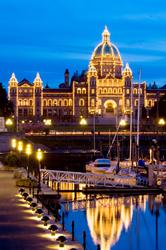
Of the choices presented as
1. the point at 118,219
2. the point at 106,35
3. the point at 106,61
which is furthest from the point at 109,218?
the point at 106,35

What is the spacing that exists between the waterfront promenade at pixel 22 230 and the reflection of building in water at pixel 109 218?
166 inches

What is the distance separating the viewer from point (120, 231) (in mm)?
28266

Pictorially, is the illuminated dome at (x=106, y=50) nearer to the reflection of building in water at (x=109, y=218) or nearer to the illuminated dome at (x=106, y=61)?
the illuminated dome at (x=106, y=61)

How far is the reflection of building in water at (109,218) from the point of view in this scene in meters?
26.5

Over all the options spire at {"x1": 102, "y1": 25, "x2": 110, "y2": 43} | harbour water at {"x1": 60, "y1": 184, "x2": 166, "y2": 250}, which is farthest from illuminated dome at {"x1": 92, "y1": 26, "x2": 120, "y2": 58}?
harbour water at {"x1": 60, "y1": 184, "x2": 166, "y2": 250}

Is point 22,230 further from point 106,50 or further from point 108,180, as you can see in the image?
point 106,50

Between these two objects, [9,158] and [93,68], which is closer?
[9,158]

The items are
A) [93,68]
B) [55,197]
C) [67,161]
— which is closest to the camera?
[55,197]

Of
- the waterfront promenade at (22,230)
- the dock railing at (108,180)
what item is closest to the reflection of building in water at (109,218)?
the dock railing at (108,180)

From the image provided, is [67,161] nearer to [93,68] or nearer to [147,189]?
[147,189]

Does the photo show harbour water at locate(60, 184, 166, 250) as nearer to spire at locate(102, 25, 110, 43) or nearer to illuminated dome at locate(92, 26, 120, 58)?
illuminated dome at locate(92, 26, 120, 58)

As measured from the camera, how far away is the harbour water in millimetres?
26109

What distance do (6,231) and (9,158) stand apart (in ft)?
87.2

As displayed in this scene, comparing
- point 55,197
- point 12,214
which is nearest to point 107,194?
point 55,197
